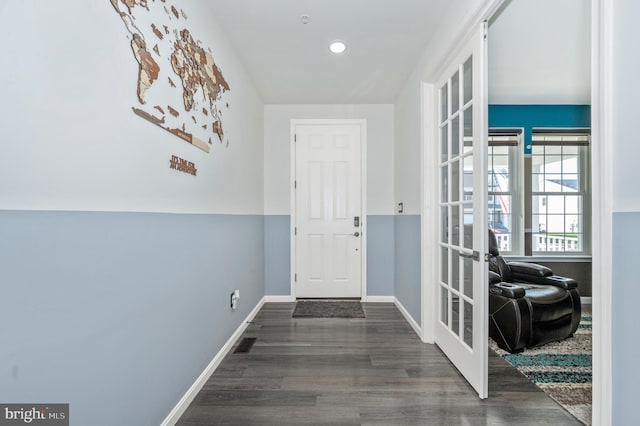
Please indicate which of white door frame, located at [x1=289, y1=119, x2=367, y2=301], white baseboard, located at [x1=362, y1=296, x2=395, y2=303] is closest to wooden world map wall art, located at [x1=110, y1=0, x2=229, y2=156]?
white door frame, located at [x1=289, y1=119, x2=367, y2=301]

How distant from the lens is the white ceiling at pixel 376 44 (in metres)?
2.19

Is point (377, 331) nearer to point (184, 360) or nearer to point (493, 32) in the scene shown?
point (184, 360)

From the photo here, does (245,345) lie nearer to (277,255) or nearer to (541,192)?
(277,255)

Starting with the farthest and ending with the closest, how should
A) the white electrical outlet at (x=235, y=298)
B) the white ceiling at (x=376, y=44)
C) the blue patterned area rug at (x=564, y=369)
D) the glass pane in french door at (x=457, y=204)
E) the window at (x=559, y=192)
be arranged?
the window at (x=559, y=192)
the white electrical outlet at (x=235, y=298)
the white ceiling at (x=376, y=44)
the glass pane in french door at (x=457, y=204)
the blue patterned area rug at (x=564, y=369)

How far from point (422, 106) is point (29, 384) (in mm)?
2886

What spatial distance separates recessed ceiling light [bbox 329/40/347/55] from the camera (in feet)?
8.48

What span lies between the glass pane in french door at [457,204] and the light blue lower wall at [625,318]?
96cm

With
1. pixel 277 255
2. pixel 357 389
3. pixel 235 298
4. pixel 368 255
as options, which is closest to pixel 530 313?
pixel 357 389

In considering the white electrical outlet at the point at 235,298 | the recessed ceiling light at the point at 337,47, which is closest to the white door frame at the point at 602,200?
the recessed ceiling light at the point at 337,47

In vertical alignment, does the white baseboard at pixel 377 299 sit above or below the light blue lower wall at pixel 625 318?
below

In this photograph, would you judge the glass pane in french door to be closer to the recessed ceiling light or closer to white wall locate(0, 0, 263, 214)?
the recessed ceiling light

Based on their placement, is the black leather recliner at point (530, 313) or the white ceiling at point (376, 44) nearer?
the white ceiling at point (376, 44)

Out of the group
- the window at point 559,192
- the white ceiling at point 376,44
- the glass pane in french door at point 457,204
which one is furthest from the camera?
the window at point 559,192

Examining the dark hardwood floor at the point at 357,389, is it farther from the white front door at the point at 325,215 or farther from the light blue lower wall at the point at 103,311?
the white front door at the point at 325,215
